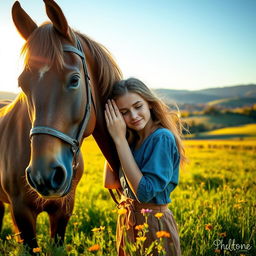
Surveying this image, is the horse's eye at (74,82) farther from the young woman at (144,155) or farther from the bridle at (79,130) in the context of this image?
the young woman at (144,155)

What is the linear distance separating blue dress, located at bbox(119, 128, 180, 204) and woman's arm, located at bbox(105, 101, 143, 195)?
6 centimetres

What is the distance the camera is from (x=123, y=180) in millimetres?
2275

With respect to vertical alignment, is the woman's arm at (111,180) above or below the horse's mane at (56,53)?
below

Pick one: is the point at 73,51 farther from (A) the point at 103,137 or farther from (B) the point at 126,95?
(A) the point at 103,137

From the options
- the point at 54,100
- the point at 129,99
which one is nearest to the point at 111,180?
the point at 129,99

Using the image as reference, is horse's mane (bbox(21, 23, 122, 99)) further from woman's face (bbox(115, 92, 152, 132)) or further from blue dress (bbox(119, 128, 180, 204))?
blue dress (bbox(119, 128, 180, 204))

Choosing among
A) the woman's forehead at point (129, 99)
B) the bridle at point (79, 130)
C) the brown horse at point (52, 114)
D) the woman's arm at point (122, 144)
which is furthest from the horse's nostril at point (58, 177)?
the woman's forehead at point (129, 99)

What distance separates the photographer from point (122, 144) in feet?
7.00

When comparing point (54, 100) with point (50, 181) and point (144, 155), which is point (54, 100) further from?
point (144, 155)

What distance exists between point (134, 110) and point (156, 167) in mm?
530

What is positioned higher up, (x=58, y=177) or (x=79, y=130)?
(x=79, y=130)

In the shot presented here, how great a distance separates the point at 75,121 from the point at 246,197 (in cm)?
341

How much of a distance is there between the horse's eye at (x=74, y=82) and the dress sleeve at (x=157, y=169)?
2.41 ft

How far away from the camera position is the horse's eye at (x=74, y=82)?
1893mm
